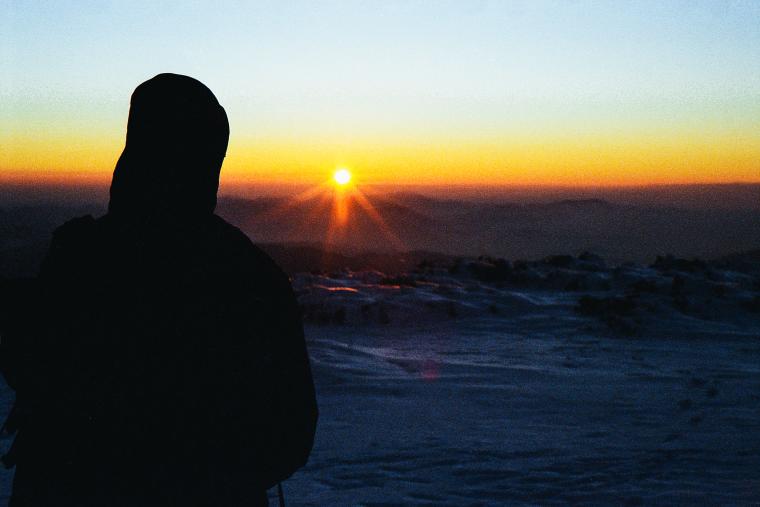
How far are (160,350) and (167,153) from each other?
526mm

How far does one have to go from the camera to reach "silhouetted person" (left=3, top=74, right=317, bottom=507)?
2.15 metres

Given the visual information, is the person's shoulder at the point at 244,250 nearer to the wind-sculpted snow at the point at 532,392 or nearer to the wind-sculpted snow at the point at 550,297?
the wind-sculpted snow at the point at 532,392

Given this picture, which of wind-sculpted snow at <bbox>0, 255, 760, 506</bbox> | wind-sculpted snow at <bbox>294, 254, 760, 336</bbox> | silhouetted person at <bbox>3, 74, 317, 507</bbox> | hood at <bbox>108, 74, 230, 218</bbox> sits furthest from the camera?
wind-sculpted snow at <bbox>294, 254, 760, 336</bbox>

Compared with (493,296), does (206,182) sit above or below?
above

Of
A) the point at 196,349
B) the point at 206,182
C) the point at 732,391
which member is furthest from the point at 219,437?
the point at 732,391

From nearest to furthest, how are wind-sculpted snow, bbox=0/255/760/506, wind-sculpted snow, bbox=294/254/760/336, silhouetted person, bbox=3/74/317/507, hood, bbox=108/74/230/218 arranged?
silhouetted person, bbox=3/74/317/507 < hood, bbox=108/74/230/218 < wind-sculpted snow, bbox=0/255/760/506 < wind-sculpted snow, bbox=294/254/760/336

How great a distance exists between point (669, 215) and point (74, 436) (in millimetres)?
77857

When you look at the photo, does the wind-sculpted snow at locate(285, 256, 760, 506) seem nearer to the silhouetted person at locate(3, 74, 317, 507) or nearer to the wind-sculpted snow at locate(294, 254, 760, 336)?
the wind-sculpted snow at locate(294, 254, 760, 336)

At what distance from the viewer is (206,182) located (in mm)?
2363

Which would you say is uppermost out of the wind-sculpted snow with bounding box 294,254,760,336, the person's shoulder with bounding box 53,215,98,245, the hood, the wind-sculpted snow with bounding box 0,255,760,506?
the hood

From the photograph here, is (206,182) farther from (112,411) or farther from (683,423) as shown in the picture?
(683,423)

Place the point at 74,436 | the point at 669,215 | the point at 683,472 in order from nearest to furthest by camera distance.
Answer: the point at 74,436, the point at 683,472, the point at 669,215

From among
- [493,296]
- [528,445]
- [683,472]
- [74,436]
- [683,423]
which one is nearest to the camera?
[74,436]

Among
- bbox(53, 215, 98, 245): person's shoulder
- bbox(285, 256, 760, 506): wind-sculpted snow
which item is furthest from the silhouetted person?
bbox(285, 256, 760, 506): wind-sculpted snow
